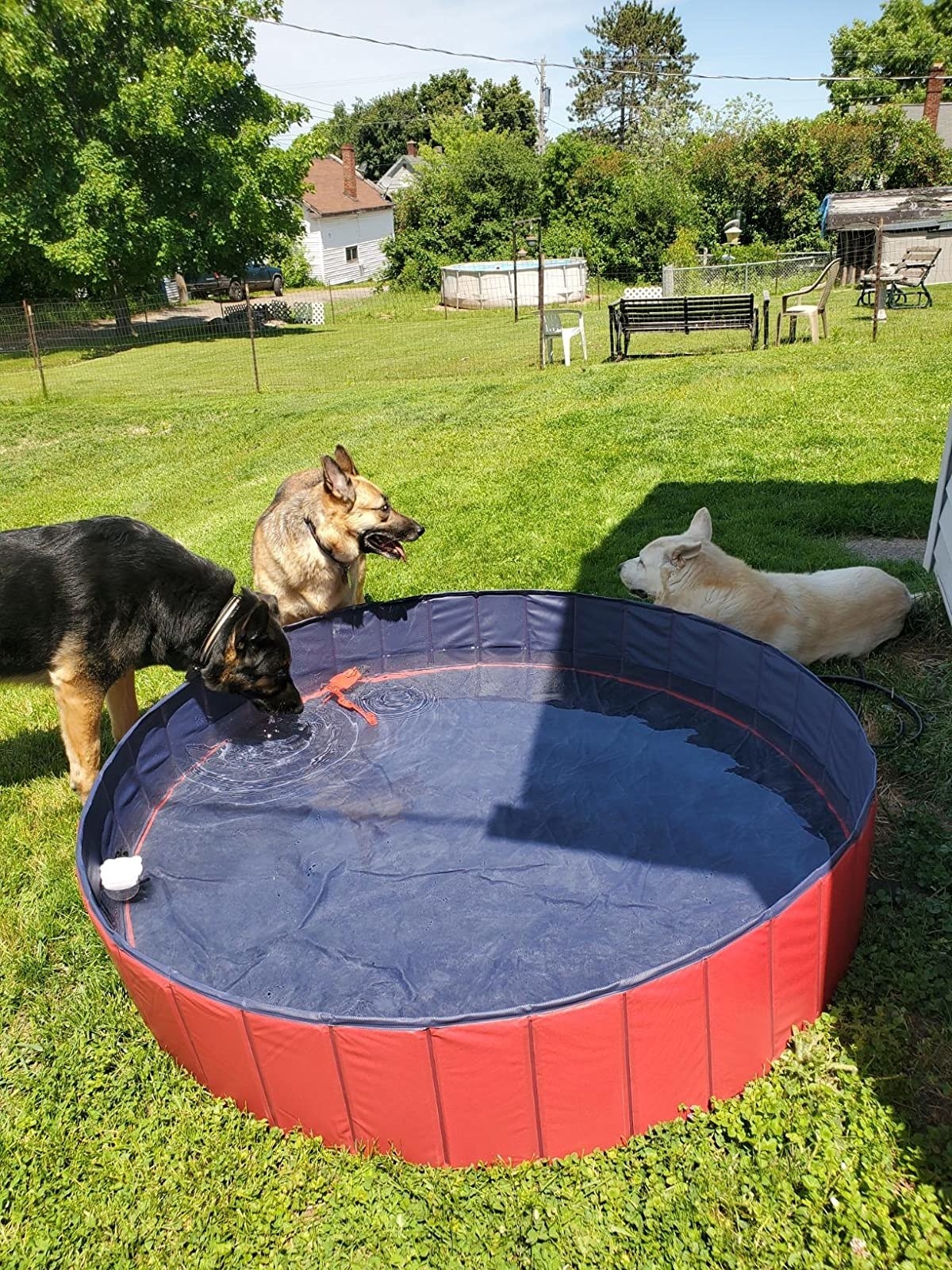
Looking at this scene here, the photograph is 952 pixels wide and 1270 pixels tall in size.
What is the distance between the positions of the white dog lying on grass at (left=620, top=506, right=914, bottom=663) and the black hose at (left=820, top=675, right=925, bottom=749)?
0.24 metres

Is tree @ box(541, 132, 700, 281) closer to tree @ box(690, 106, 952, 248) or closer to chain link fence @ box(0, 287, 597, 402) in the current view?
tree @ box(690, 106, 952, 248)

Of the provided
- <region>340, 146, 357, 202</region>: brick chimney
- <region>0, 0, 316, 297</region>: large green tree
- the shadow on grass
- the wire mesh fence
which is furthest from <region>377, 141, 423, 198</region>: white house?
the shadow on grass

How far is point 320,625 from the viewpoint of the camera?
19.0ft

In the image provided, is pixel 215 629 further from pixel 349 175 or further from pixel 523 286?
pixel 349 175

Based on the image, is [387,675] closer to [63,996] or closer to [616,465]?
[63,996]

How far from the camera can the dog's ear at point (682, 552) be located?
5266 millimetres

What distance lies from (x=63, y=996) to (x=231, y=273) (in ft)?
125

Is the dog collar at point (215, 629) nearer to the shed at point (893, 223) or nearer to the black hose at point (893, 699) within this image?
the black hose at point (893, 699)

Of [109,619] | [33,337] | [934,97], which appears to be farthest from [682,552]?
[934,97]

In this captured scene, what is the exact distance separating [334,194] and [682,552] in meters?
55.8

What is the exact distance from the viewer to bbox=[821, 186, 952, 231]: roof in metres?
25.0

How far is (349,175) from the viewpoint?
53.8 m

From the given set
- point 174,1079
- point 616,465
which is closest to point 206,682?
point 174,1079

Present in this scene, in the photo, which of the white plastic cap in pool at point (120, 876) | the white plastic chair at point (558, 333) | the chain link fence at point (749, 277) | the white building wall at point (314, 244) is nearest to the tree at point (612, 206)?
the chain link fence at point (749, 277)
